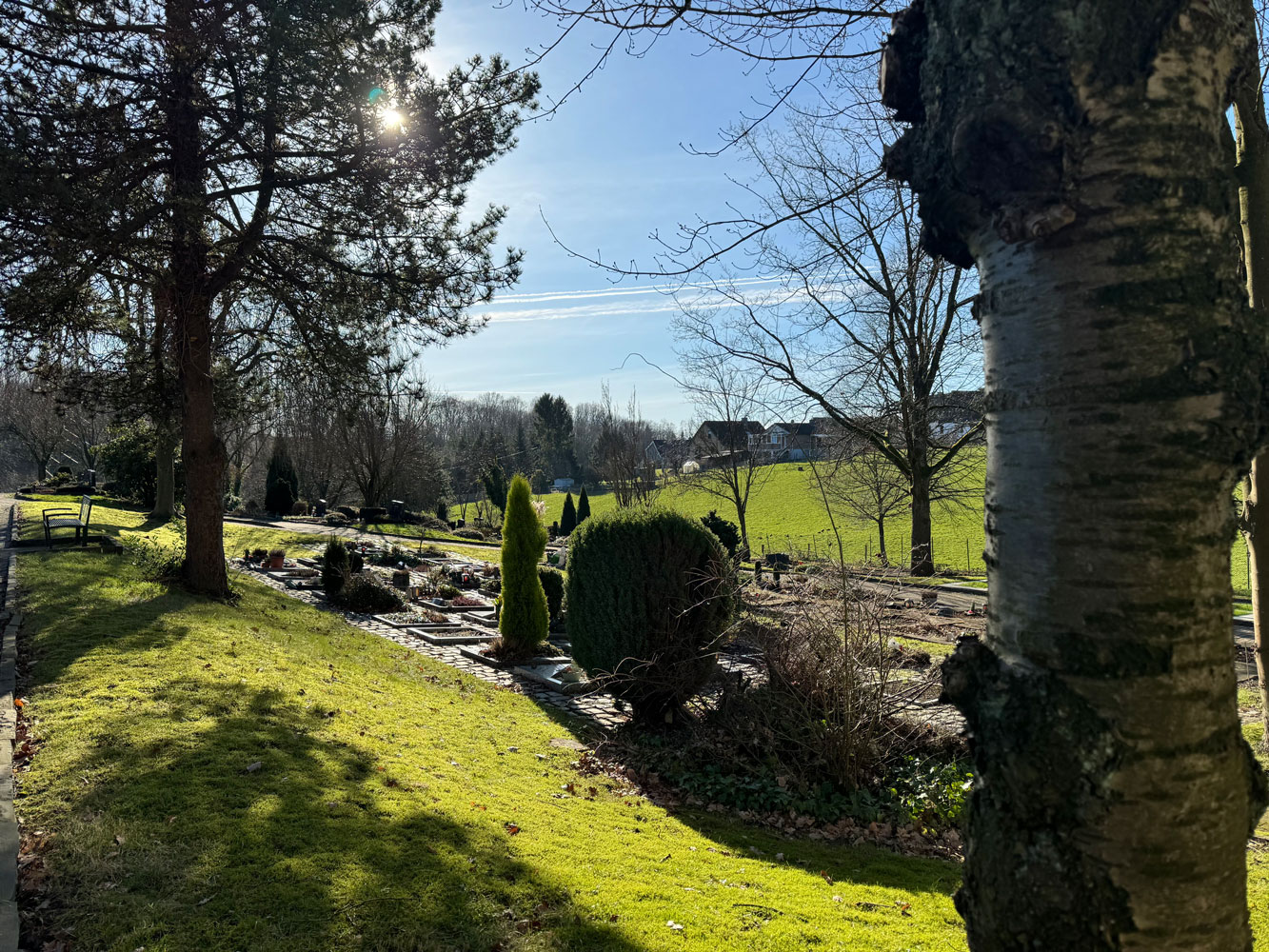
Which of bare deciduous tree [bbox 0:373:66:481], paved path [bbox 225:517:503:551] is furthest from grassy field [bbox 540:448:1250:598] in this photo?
bare deciduous tree [bbox 0:373:66:481]

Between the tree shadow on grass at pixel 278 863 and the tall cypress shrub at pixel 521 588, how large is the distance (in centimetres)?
561

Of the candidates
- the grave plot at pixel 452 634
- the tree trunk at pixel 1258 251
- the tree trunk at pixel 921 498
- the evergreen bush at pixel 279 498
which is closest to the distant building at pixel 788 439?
the tree trunk at pixel 921 498

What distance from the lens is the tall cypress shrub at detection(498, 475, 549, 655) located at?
10664 millimetres

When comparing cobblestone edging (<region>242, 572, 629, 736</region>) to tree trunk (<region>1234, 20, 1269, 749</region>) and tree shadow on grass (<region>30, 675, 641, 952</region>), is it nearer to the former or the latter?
tree shadow on grass (<region>30, 675, 641, 952</region>)

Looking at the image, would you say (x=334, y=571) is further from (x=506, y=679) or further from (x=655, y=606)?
(x=655, y=606)

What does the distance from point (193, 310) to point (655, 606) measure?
26.5 feet

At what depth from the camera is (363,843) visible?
3.80m

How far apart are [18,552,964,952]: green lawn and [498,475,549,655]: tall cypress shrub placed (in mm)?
3418

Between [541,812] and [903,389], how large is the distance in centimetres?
1423

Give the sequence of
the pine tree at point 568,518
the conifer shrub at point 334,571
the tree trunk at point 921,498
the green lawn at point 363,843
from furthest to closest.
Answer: the pine tree at point 568,518, the tree trunk at point 921,498, the conifer shrub at point 334,571, the green lawn at point 363,843

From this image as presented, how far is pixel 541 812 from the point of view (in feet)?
16.2

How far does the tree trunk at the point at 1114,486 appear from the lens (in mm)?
1267

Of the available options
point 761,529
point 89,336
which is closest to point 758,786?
point 89,336

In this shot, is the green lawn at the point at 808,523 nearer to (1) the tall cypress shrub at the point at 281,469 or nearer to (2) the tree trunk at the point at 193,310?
(2) the tree trunk at the point at 193,310
